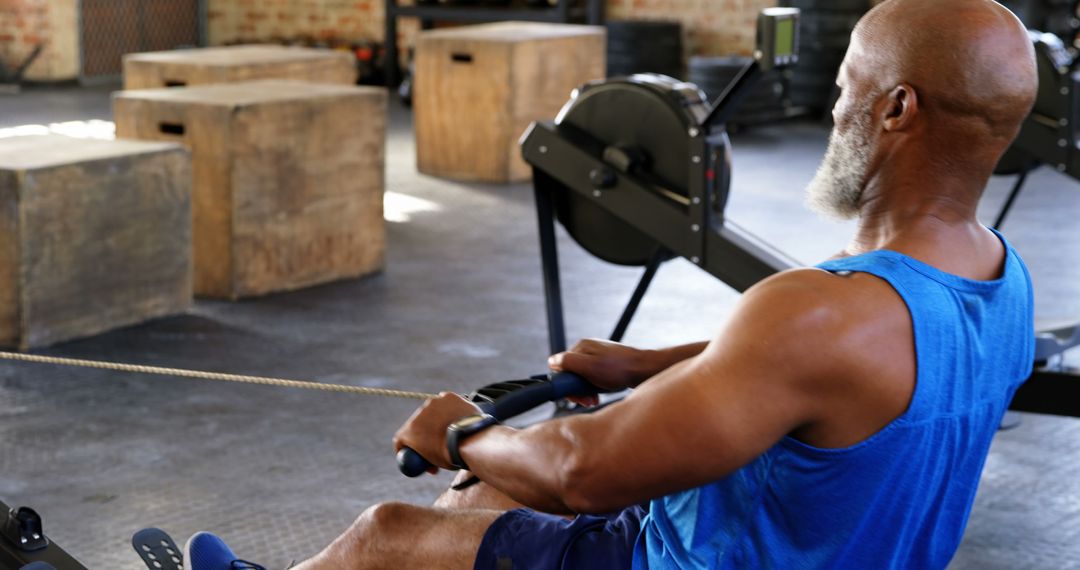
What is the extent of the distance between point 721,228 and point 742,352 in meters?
2.20

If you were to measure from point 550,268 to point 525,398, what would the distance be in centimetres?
208

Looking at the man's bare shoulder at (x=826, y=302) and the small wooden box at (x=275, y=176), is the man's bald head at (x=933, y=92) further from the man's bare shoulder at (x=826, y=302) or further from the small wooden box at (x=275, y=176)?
the small wooden box at (x=275, y=176)

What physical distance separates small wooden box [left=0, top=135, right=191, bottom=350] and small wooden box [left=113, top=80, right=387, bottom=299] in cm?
24

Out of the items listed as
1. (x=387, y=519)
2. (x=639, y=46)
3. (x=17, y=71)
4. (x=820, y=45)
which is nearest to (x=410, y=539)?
(x=387, y=519)

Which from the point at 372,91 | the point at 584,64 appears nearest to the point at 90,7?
the point at 584,64

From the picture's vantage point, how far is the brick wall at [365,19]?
417 inches

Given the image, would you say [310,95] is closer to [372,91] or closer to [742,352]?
[372,91]

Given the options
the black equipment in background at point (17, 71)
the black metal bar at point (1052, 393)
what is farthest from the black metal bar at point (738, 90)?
the black equipment in background at point (17, 71)

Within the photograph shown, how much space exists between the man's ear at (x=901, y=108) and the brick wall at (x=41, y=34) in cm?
1103

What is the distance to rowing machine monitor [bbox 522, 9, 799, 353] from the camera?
3442 mm

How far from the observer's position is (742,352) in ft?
4.34

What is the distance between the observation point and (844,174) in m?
1.54

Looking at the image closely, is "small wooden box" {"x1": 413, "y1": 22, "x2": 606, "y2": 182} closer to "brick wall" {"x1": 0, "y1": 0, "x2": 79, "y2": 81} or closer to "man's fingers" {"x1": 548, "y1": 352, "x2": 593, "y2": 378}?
"brick wall" {"x1": 0, "y1": 0, "x2": 79, "y2": 81}

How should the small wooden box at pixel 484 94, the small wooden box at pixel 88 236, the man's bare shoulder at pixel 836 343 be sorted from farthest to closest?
the small wooden box at pixel 484 94 < the small wooden box at pixel 88 236 < the man's bare shoulder at pixel 836 343
